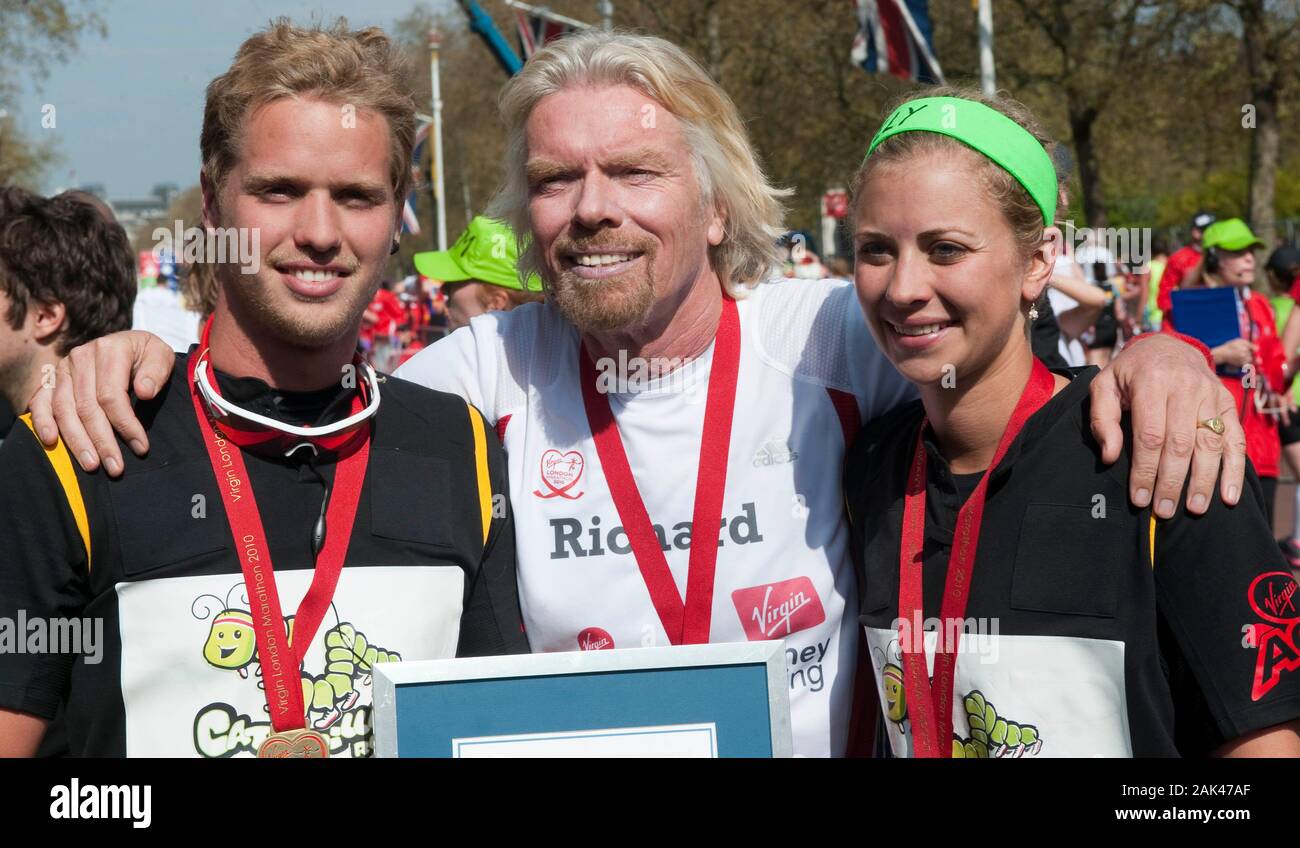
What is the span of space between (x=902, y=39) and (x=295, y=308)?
529 inches

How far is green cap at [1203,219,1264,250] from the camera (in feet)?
33.1

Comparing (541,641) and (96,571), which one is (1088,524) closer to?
(541,641)

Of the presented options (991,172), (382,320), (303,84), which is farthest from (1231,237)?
(382,320)

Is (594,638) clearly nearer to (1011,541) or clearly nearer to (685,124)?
(1011,541)

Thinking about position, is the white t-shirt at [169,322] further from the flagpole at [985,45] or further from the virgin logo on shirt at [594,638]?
the flagpole at [985,45]

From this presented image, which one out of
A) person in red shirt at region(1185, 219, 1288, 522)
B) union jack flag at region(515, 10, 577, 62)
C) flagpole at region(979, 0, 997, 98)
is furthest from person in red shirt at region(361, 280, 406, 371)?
person in red shirt at region(1185, 219, 1288, 522)

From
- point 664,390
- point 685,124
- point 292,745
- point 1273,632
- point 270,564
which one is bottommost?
point 292,745

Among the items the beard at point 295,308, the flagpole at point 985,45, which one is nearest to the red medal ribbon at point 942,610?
A: the beard at point 295,308

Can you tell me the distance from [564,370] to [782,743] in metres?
1.31

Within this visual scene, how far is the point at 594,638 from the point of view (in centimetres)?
328

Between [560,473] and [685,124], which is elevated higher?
[685,124]

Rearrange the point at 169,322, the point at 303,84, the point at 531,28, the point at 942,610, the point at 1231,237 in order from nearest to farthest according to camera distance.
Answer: the point at 942,610 < the point at 303,84 < the point at 169,322 < the point at 1231,237 < the point at 531,28

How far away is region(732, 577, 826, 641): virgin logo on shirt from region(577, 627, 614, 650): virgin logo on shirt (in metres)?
0.32
